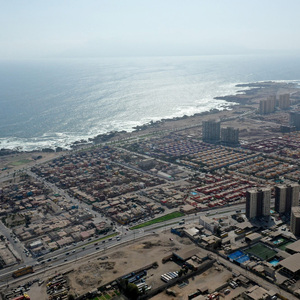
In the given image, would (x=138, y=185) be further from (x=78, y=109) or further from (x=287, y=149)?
(x=78, y=109)

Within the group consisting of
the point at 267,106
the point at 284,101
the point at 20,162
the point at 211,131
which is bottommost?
the point at 20,162

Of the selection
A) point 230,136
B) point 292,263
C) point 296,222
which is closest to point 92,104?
point 230,136

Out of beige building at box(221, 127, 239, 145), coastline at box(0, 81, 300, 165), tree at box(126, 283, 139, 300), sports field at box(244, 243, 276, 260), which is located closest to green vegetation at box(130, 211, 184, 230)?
sports field at box(244, 243, 276, 260)

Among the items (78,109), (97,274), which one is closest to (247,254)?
(97,274)

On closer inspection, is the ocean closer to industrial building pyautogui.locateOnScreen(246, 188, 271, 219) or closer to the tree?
industrial building pyautogui.locateOnScreen(246, 188, 271, 219)

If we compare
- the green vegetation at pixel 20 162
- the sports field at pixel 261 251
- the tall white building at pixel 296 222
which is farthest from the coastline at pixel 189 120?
the tall white building at pixel 296 222

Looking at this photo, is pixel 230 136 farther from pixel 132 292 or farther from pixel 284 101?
pixel 132 292

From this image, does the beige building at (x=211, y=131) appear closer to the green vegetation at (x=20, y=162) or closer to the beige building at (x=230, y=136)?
the beige building at (x=230, y=136)
